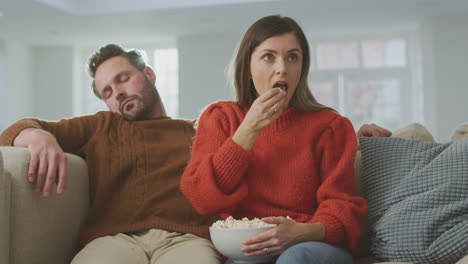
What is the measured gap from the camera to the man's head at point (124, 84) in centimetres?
192

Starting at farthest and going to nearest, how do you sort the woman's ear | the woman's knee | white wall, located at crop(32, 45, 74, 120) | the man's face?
1. white wall, located at crop(32, 45, 74, 120)
2. the woman's ear
3. the man's face
4. the woman's knee

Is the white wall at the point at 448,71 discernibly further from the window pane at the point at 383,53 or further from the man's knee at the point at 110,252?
the man's knee at the point at 110,252

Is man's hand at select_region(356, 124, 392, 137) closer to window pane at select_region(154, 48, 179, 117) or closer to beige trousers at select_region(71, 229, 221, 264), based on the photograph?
beige trousers at select_region(71, 229, 221, 264)

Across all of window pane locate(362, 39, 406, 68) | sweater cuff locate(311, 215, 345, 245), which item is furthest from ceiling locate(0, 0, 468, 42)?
sweater cuff locate(311, 215, 345, 245)

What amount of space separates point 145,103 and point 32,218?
64 cm

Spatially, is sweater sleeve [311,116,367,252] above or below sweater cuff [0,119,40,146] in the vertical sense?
below

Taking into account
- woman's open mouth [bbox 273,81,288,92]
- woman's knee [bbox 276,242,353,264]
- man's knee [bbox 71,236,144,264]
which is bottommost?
man's knee [bbox 71,236,144,264]

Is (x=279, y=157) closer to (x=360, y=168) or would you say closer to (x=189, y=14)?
(x=360, y=168)

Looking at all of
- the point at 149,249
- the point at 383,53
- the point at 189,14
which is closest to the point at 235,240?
the point at 149,249

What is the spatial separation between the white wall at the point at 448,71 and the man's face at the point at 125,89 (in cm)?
792

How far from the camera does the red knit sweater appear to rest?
1.38 meters

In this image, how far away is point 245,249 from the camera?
48.5 inches

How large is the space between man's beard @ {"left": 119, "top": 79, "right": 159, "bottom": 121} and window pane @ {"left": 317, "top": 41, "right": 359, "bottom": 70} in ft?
28.4

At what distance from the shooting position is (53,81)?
11.1 meters
